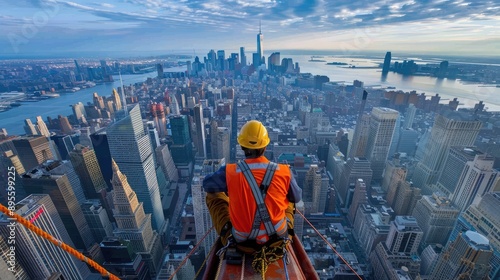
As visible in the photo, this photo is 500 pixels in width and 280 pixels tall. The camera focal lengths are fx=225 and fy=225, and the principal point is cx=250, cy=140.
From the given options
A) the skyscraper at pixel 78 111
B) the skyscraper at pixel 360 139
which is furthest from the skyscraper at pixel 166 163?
the skyscraper at pixel 360 139

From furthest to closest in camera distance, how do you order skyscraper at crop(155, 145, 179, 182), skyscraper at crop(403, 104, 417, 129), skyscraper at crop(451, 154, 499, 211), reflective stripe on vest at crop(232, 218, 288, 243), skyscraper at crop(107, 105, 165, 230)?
skyscraper at crop(403, 104, 417, 129) < skyscraper at crop(155, 145, 179, 182) < skyscraper at crop(107, 105, 165, 230) < skyscraper at crop(451, 154, 499, 211) < reflective stripe on vest at crop(232, 218, 288, 243)

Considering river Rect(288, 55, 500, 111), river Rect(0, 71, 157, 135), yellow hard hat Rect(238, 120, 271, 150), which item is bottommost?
river Rect(0, 71, 157, 135)

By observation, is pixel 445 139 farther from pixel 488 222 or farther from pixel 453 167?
pixel 488 222

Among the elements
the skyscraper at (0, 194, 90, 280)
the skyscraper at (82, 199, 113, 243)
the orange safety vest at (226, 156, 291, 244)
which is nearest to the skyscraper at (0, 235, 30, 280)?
the skyscraper at (0, 194, 90, 280)

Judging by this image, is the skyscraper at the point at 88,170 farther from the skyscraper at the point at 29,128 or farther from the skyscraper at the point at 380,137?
the skyscraper at the point at 380,137

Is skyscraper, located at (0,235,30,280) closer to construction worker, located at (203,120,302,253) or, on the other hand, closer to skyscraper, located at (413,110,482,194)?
construction worker, located at (203,120,302,253)

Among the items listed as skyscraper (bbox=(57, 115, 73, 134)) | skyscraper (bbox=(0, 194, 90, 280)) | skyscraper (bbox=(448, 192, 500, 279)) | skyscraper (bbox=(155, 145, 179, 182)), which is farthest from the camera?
skyscraper (bbox=(57, 115, 73, 134))
